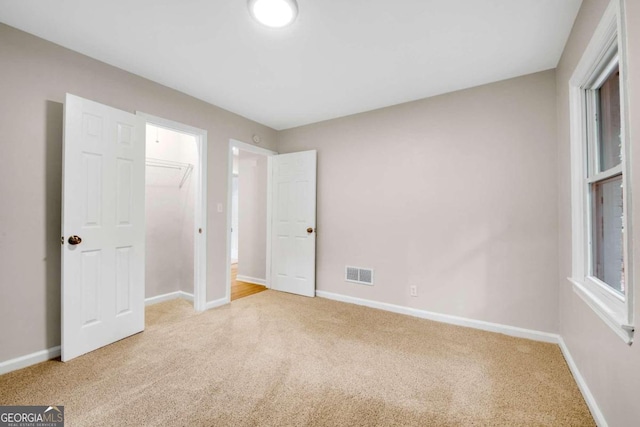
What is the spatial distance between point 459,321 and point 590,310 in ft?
4.37

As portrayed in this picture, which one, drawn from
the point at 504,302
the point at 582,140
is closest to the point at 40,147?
the point at 582,140

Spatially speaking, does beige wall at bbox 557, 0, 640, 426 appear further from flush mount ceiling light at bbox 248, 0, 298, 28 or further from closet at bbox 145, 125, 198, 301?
closet at bbox 145, 125, 198, 301

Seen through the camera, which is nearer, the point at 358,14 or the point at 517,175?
the point at 358,14

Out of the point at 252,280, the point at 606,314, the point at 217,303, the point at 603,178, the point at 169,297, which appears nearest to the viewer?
the point at 606,314

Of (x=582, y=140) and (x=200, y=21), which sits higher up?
(x=200, y=21)

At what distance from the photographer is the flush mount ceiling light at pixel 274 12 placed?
1708 millimetres

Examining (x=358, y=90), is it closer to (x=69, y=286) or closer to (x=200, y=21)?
(x=200, y=21)

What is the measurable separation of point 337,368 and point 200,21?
2.72 meters

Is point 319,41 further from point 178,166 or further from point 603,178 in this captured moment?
point 178,166

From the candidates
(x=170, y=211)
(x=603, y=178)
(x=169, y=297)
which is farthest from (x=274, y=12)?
(x=169, y=297)

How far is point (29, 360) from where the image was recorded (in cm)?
203

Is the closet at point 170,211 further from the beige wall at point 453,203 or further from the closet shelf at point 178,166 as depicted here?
the beige wall at point 453,203

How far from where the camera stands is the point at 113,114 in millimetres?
2387

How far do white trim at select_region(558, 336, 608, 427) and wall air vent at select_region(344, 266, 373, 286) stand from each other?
1862mm
